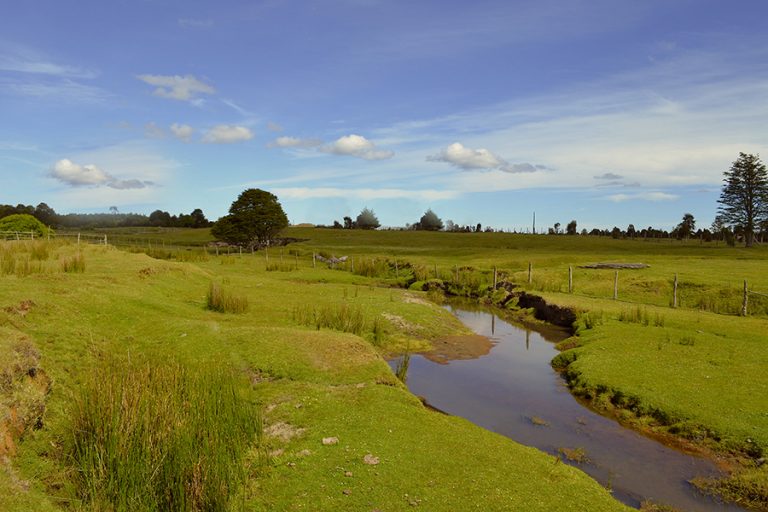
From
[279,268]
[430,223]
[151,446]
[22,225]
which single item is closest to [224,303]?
[151,446]

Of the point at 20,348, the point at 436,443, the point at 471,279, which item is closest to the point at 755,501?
the point at 436,443

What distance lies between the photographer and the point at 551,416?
50.2 feet

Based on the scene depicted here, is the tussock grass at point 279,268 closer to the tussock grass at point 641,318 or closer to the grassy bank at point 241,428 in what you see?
the grassy bank at point 241,428

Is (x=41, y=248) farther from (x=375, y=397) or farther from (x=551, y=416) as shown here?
(x=551, y=416)

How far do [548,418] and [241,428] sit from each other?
9757 millimetres

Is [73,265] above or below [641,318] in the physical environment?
above

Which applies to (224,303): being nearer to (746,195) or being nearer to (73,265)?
(73,265)

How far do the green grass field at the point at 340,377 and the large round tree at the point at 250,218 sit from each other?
49358mm

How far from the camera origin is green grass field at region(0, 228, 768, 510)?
8461 millimetres

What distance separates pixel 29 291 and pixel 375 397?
38.2 ft

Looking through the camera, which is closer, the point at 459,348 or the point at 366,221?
the point at 459,348

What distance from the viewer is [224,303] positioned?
22.1 metres

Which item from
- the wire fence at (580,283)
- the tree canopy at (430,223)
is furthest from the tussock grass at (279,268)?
the tree canopy at (430,223)

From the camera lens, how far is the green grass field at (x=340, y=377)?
27.8 ft
